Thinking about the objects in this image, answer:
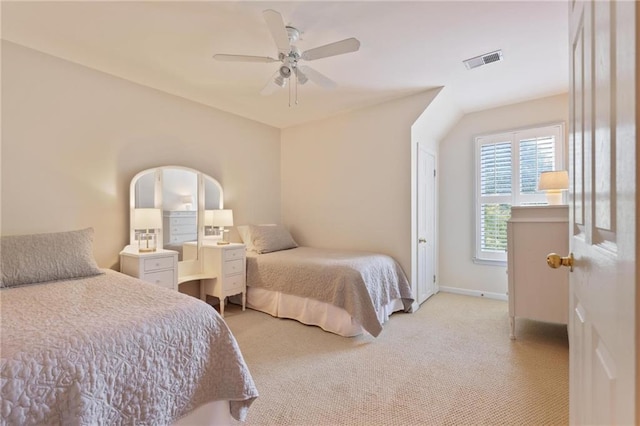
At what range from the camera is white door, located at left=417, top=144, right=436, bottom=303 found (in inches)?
148

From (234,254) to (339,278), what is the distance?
1.31m

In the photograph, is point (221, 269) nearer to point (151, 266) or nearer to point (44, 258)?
point (151, 266)

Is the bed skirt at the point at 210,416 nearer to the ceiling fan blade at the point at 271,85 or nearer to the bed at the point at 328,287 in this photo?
the bed at the point at 328,287

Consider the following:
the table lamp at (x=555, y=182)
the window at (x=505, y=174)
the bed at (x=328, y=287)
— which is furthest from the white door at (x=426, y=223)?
the table lamp at (x=555, y=182)

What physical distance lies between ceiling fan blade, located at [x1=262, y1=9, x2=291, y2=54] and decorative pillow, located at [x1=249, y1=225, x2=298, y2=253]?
2393 millimetres

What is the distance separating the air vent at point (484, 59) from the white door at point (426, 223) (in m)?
1.08

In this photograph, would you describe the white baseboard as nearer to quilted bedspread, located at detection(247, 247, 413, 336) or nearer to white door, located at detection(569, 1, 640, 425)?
quilted bedspread, located at detection(247, 247, 413, 336)

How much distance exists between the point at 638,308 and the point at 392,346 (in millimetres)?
2425

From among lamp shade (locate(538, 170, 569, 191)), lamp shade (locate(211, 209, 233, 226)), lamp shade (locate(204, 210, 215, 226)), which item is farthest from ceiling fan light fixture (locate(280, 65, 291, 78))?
lamp shade (locate(538, 170, 569, 191))

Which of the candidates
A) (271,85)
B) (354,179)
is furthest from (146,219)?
(354,179)

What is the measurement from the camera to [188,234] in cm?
355

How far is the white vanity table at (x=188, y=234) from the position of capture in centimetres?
314

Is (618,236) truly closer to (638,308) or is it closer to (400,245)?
(638,308)

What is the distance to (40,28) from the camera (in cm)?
225
